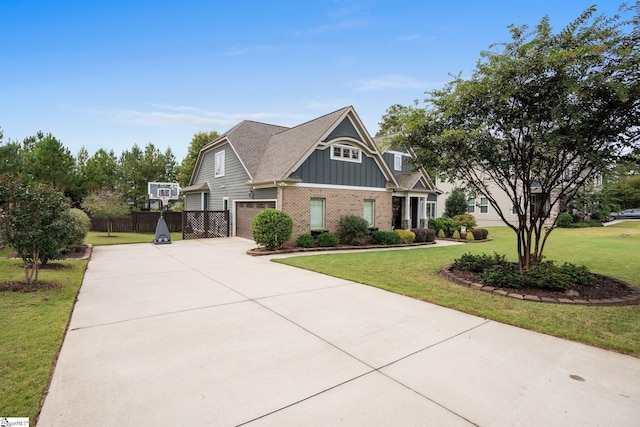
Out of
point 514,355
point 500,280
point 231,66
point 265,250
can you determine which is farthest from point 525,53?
point 231,66

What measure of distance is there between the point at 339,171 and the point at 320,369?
1272 centimetres

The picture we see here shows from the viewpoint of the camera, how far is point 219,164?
19.5 metres

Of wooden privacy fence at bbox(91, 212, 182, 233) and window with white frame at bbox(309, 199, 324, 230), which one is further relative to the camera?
wooden privacy fence at bbox(91, 212, 182, 233)

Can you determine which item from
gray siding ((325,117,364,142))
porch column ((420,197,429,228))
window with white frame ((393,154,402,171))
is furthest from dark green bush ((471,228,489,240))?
gray siding ((325,117,364,142))

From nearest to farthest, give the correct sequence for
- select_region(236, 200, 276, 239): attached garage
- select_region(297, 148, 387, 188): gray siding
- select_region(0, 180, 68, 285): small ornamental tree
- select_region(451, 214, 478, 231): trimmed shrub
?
1. select_region(0, 180, 68, 285): small ornamental tree
2. select_region(297, 148, 387, 188): gray siding
3. select_region(236, 200, 276, 239): attached garage
4. select_region(451, 214, 478, 231): trimmed shrub

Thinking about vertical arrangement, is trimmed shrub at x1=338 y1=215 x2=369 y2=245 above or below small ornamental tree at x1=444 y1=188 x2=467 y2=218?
below

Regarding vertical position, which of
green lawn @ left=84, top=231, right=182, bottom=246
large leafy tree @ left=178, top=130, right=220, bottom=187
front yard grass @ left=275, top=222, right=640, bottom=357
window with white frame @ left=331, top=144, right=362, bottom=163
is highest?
large leafy tree @ left=178, top=130, right=220, bottom=187

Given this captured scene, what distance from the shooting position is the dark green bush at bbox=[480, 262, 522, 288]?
21.6 feet

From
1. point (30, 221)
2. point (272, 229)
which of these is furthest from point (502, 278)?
point (30, 221)

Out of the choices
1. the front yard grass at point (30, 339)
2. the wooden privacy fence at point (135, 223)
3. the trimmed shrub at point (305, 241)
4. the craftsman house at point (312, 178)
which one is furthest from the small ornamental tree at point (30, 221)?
the wooden privacy fence at point (135, 223)

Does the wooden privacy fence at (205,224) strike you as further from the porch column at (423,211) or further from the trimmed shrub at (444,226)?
the trimmed shrub at (444,226)

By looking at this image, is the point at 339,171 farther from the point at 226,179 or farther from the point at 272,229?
the point at 226,179

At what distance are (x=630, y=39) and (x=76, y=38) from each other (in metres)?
17.4

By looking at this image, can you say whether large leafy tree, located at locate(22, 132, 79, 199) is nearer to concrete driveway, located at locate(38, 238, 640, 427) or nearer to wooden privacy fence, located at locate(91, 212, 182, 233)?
wooden privacy fence, located at locate(91, 212, 182, 233)
